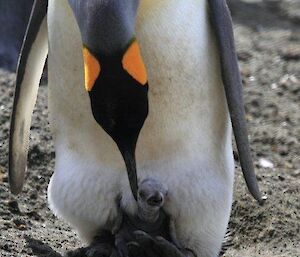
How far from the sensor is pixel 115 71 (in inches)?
104

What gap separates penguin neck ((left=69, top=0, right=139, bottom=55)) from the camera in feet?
8.79

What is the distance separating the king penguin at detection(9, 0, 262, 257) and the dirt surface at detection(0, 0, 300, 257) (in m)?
0.32

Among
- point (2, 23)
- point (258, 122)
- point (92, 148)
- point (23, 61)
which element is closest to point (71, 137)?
point (92, 148)

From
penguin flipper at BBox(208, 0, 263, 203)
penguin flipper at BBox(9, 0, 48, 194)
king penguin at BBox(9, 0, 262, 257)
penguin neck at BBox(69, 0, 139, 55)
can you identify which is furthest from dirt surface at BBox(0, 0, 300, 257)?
penguin neck at BBox(69, 0, 139, 55)

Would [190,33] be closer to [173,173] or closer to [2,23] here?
[173,173]

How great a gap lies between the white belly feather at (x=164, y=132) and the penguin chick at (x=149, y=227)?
0.04 metres

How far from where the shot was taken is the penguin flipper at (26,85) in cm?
353

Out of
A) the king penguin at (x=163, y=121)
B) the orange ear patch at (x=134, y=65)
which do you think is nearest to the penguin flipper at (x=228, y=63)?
the king penguin at (x=163, y=121)

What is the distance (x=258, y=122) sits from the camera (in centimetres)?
518

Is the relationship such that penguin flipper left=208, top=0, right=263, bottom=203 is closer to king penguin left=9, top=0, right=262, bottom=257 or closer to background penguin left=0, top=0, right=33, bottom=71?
king penguin left=9, top=0, right=262, bottom=257

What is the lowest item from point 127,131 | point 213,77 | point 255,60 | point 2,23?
point 255,60

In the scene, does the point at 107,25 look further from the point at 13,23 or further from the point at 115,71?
the point at 13,23

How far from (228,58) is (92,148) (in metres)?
0.56

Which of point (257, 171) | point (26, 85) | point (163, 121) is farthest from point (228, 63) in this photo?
point (257, 171)
